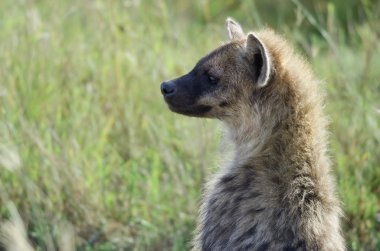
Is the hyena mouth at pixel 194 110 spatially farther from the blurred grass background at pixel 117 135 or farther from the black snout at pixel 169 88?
the blurred grass background at pixel 117 135

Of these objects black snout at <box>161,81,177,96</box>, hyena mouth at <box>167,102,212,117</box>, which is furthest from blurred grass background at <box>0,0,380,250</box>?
black snout at <box>161,81,177,96</box>

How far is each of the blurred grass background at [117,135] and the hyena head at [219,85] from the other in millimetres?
444

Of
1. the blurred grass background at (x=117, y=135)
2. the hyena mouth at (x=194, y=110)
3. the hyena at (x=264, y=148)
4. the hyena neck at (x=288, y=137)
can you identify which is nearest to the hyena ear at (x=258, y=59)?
the hyena at (x=264, y=148)

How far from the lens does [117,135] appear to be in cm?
550

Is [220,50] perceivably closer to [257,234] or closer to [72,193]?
[257,234]

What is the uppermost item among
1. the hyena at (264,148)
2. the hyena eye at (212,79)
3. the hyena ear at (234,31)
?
the hyena ear at (234,31)

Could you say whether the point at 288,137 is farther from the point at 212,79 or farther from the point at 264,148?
the point at 212,79

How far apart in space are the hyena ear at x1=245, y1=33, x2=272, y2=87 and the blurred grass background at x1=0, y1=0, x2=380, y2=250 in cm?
61

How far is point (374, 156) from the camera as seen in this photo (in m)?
5.05

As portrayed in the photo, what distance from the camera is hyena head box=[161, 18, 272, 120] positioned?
407cm

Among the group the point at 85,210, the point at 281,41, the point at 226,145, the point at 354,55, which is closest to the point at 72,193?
the point at 85,210

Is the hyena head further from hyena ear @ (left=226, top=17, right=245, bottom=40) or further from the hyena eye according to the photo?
hyena ear @ (left=226, top=17, right=245, bottom=40)

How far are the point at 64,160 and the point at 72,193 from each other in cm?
17

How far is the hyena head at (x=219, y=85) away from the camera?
4074mm
